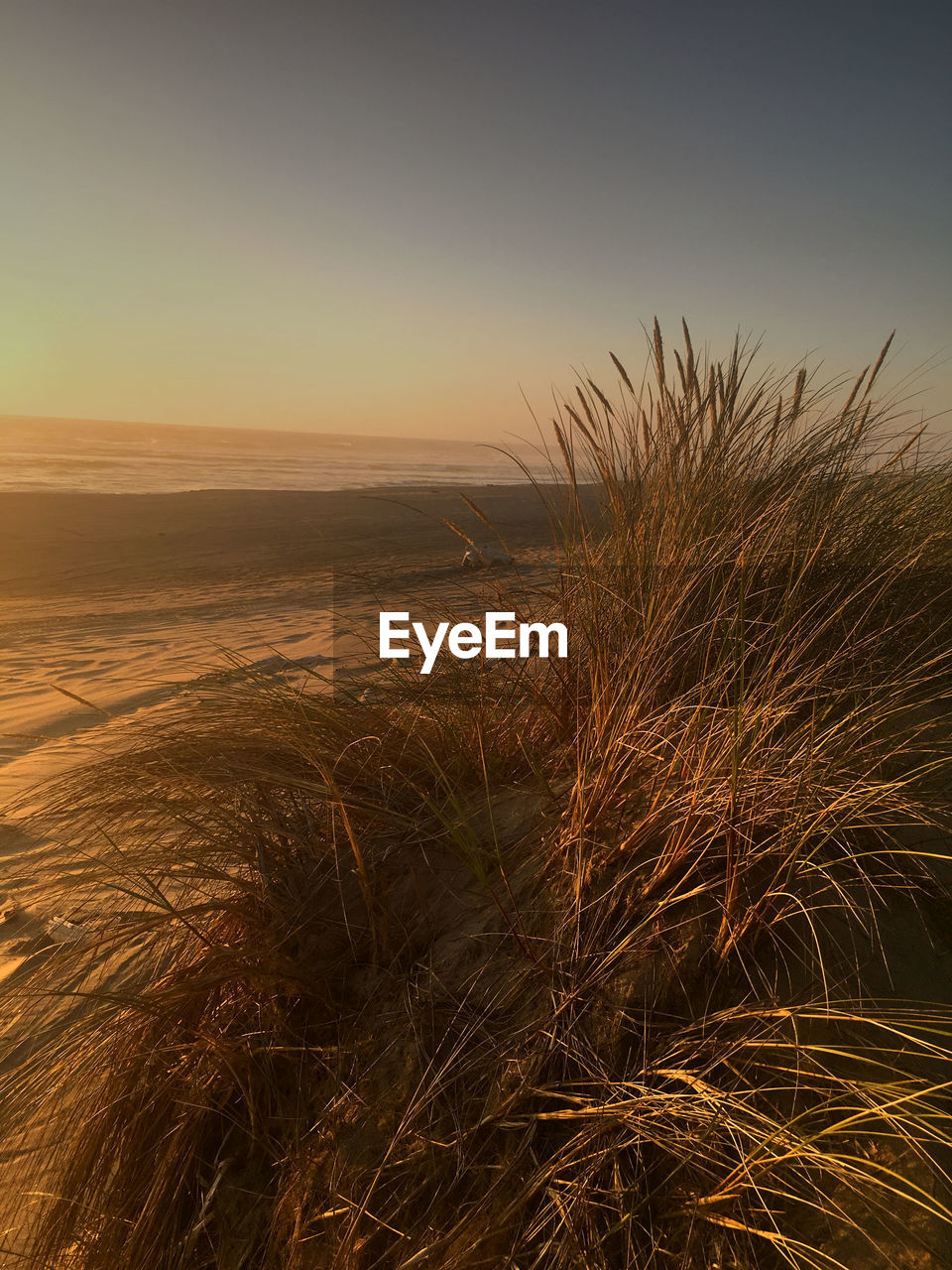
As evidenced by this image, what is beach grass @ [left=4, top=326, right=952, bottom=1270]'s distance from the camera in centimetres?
109

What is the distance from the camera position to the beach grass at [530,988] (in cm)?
109

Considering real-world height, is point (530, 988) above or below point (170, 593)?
above

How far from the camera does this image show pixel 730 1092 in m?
1.09

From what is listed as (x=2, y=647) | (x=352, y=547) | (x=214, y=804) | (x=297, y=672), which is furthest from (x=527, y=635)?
(x=352, y=547)

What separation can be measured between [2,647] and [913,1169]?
656 cm

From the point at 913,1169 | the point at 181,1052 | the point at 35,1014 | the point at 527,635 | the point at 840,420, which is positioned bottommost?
the point at 35,1014

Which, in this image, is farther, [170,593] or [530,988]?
[170,593]

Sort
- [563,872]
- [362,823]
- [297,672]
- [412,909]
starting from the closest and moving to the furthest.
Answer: [563,872] < [412,909] < [362,823] < [297,672]

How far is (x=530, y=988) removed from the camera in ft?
4.45

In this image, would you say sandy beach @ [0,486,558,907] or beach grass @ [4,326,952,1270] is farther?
sandy beach @ [0,486,558,907]

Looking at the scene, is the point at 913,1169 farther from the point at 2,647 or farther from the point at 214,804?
the point at 2,647

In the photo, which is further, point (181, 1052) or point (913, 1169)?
point (181, 1052)

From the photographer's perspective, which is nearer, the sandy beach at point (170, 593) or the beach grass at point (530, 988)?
the beach grass at point (530, 988)

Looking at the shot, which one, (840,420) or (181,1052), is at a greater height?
(840,420)
